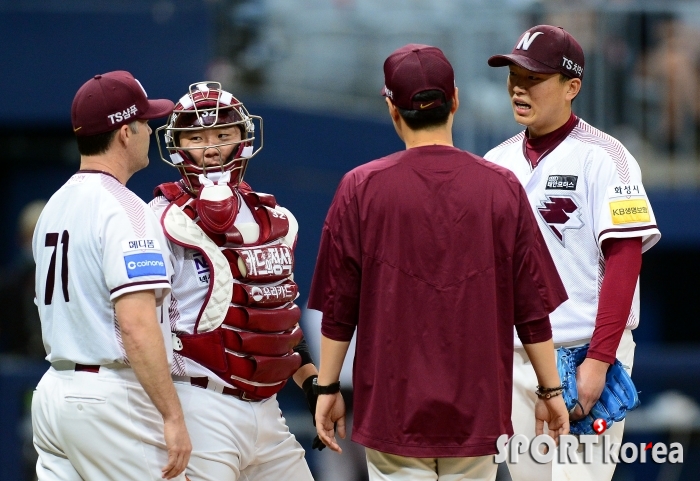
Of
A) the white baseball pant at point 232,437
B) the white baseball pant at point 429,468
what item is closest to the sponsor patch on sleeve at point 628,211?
the white baseball pant at point 429,468

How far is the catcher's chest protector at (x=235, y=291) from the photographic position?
4.06 meters

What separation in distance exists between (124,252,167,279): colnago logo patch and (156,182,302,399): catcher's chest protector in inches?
11.3

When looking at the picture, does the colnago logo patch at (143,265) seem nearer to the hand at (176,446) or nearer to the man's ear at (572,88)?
the hand at (176,446)

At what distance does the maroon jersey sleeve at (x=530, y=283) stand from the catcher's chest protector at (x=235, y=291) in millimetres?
949

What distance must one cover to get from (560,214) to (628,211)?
26 cm

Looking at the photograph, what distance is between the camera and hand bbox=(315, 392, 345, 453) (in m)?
3.75

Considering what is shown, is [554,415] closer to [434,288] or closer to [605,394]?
[605,394]

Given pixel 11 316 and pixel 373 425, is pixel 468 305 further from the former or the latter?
pixel 11 316

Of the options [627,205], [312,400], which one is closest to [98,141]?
[312,400]

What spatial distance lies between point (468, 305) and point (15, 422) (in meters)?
4.78

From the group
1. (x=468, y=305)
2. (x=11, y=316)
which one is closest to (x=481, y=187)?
(x=468, y=305)

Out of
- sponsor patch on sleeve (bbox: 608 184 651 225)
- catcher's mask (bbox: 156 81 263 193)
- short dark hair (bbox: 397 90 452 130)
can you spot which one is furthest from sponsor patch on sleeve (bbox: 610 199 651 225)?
catcher's mask (bbox: 156 81 263 193)

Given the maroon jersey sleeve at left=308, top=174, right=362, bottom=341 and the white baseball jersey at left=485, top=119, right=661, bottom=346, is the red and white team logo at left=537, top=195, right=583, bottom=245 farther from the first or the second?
the maroon jersey sleeve at left=308, top=174, right=362, bottom=341

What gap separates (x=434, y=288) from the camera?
357cm
